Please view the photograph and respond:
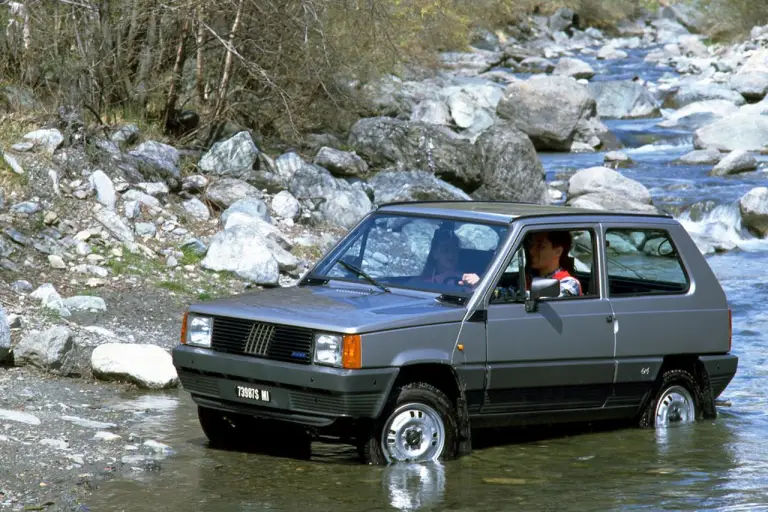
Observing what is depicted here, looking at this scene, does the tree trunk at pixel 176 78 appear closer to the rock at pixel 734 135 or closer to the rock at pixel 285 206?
the rock at pixel 285 206

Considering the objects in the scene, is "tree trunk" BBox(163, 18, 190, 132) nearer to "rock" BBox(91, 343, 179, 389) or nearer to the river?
"rock" BBox(91, 343, 179, 389)

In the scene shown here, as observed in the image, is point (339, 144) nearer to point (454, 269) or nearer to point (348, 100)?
point (348, 100)

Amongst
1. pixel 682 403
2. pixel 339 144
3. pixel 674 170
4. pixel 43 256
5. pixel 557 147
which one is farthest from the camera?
pixel 557 147

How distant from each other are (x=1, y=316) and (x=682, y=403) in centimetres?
513

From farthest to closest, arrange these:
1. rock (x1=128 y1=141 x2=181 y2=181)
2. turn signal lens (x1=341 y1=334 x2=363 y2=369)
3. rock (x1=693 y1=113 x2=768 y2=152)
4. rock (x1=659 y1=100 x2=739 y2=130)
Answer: rock (x1=659 y1=100 x2=739 y2=130)
rock (x1=693 y1=113 x2=768 y2=152)
rock (x1=128 y1=141 x2=181 y2=181)
turn signal lens (x1=341 y1=334 x2=363 y2=369)

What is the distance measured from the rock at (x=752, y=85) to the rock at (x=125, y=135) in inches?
879

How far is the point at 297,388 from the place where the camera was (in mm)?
6848

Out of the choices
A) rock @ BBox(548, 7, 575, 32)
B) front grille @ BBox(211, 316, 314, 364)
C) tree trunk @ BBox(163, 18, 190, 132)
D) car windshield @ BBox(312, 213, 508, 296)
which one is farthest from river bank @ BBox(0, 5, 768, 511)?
rock @ BBox(548, 7, 575, 32)

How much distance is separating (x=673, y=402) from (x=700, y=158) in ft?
63.7

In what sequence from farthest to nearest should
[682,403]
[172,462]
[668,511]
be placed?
[682,403] → [172,462] → [668,511]

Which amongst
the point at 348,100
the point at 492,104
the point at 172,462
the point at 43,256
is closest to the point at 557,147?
the point at 492,104

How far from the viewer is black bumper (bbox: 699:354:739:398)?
8.80 m

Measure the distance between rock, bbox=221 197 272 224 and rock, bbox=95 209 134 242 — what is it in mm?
1652

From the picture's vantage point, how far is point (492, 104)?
2942 centimetres
